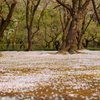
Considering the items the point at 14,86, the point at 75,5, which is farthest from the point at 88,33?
the point at 14,86

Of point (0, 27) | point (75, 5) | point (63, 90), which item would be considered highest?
point (75, 5)

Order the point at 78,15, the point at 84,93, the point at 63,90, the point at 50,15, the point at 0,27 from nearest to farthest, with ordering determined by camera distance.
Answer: the point at 84,93 < the point at 63,90 < the point at 0,27 < the point at 78,15 < the point at 50,15

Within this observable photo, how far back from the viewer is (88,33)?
71625mm

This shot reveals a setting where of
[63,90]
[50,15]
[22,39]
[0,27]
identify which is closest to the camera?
[63,90]

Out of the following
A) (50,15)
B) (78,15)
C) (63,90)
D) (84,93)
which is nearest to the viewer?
(84,93)

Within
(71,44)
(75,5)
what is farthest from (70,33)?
(75,5)

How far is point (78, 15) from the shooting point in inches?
918

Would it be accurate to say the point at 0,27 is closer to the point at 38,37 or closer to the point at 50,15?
the point at 50,15

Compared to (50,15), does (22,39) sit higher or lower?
lower

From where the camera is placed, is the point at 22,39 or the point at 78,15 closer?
the point at 78,15

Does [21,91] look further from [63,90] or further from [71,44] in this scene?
[71,44]

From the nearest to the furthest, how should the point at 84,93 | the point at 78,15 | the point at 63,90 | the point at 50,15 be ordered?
1. the point at 84,93
2. the point at 63,90
3. the point at 78,15
4. the point at 50,15

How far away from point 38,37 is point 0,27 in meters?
48.5

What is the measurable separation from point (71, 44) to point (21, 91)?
19.2 m
